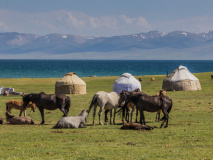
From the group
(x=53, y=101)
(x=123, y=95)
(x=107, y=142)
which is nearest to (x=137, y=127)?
(x=123, y=95)

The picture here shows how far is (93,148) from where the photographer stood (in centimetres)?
1658

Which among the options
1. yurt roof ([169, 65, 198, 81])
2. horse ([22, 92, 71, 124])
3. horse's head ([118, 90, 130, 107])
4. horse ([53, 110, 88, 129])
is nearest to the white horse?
horse's head ([118, 90, 130, 107])

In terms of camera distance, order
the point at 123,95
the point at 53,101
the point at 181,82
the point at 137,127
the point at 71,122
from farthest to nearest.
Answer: the point at 181,82, the point at 53,101, the point at 123,95, the point at 71,122, the point at 137,127

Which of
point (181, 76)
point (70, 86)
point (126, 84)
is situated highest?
point (181, 76)

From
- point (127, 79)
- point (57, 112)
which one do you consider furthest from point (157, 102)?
point (127, 79)

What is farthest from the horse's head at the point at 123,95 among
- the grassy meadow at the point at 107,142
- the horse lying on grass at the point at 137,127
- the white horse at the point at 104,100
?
the horse lying on grass at the point at 137,127

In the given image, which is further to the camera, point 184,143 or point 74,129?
point 74,129

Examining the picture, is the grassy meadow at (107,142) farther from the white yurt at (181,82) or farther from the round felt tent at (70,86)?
the white yurt at (181,82)

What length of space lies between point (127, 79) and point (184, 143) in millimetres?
32819

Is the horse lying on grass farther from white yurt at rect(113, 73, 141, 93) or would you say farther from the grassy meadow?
white yurt at rect(113, 73, 141, 93)

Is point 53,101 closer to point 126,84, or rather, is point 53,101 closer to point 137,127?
point 137,127

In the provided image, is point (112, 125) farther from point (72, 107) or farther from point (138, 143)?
point (72, 107)

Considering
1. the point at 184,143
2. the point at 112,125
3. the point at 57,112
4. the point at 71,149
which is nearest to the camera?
the point at 71,149

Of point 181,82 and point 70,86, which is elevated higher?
point 181,82
